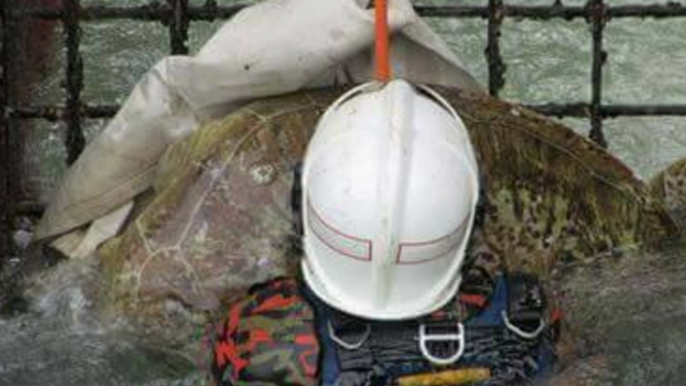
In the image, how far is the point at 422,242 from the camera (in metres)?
3.88

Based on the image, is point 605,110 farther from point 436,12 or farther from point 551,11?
point 436,12

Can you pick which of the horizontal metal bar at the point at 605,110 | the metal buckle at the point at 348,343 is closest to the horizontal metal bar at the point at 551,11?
the horizontal metal bar at the point at 605,110

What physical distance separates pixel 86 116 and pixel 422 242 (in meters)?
1.66

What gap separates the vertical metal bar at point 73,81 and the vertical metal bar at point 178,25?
0.28 meters

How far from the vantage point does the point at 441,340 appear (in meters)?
3.79

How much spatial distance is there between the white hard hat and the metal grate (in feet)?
3.94

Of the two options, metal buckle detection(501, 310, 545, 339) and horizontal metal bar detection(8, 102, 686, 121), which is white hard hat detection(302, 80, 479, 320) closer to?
metal buckle detection(501, 310, 545, 339)

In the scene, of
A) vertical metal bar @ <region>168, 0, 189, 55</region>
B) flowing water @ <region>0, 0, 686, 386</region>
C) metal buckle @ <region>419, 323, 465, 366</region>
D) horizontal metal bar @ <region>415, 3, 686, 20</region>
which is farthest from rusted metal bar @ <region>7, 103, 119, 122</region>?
metal buckle @ <region>419, 323, 465, 366</region>

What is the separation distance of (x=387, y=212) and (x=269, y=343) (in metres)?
0.38

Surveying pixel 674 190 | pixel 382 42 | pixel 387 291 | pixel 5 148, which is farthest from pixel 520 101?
pixel 387 291

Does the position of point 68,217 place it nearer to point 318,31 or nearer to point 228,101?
point 228,101

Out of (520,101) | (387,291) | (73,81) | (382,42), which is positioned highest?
(382,42)

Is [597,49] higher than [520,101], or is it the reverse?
[597,49]

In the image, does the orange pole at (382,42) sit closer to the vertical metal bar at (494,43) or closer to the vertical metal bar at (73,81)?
the vertical metal bar at (494,43)
